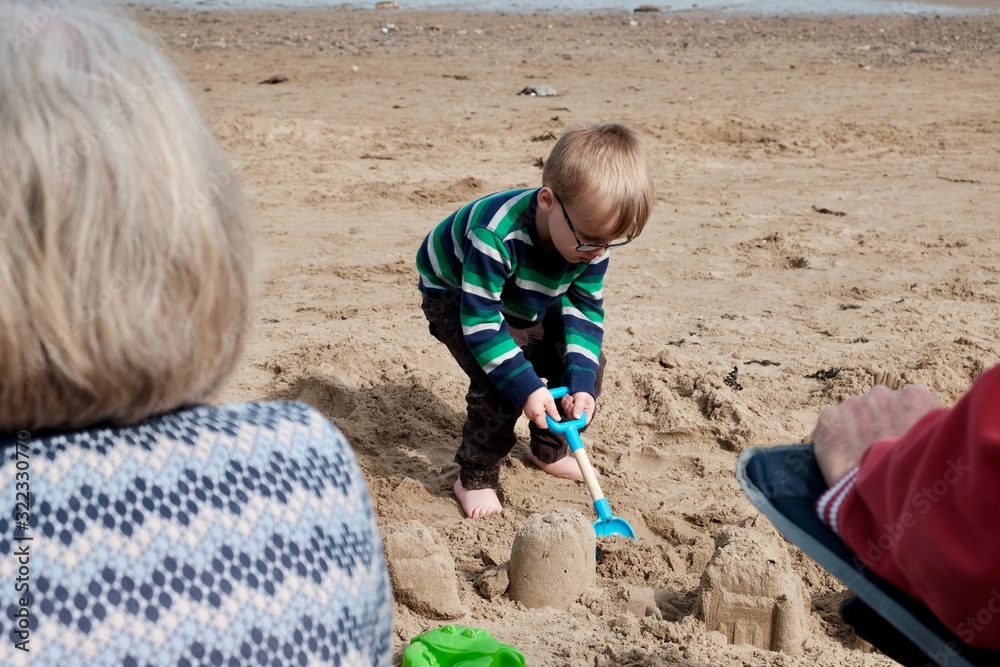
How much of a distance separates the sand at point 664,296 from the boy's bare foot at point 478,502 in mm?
45

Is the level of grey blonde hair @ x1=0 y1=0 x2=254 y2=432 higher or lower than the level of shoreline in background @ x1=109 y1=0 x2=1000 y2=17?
higher

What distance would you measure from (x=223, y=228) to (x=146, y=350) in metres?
0.14

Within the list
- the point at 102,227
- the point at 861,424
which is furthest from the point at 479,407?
the point at 102,227

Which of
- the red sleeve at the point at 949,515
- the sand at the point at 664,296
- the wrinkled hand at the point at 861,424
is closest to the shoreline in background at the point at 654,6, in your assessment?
the sand at the point at 664,296

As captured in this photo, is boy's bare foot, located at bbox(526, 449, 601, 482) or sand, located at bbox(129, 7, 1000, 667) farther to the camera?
boy's bare foot, located at bbox(526, 449, 601, 482)

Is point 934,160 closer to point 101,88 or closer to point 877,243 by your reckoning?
point 877,243

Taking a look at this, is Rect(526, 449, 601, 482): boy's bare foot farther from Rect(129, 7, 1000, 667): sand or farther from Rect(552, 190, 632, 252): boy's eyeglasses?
Rect(552, 190, 632, 252): boy's eyeglasses

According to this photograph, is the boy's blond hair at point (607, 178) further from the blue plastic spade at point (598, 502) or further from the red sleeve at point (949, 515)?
the red sleeve at point (949, 515)

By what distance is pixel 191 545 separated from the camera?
1.00 meters

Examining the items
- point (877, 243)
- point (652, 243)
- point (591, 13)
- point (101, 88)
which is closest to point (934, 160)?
point (877, 243)

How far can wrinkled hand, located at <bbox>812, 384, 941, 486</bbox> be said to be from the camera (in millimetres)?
1412

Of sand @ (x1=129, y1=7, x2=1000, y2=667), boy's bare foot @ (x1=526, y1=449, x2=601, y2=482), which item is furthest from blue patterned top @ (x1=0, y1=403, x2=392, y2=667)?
boy's bare foot @ (x1=526, y1=449, x2=601, y2=482)

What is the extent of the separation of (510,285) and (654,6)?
19087 millimetres

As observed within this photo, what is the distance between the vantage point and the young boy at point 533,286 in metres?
2.77
